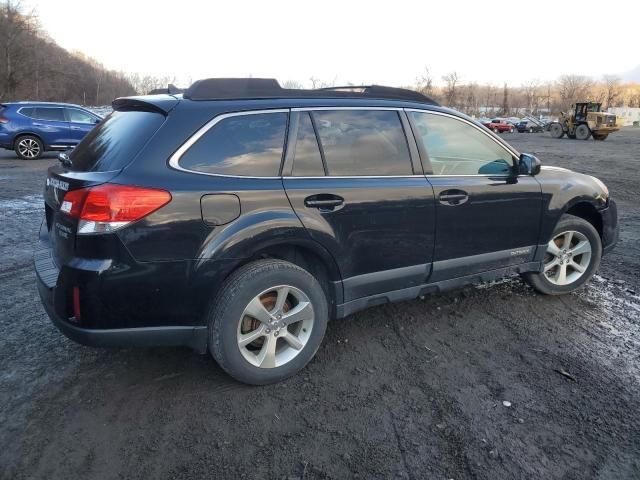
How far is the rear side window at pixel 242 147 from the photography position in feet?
9.23

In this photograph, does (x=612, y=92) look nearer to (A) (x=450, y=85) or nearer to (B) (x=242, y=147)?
(A) (x=450, y=85)

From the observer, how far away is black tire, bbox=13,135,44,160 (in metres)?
14.5

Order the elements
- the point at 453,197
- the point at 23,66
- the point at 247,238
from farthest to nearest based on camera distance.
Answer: the point at 23,66 < the point at 453,197 < the point at 247,238

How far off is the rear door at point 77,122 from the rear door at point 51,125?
116 mm

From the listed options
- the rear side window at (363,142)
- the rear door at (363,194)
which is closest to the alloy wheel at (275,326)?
the rear door at (363,194)

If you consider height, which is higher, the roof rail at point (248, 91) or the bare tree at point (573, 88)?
the bare tree at point (573, 88)

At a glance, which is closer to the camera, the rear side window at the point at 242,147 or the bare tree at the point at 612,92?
the rear side window at the point at 242,147

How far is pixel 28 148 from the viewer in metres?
14.6

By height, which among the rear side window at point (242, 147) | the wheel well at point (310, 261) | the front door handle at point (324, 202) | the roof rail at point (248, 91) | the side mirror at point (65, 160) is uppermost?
the roof rail at point (248, 91)

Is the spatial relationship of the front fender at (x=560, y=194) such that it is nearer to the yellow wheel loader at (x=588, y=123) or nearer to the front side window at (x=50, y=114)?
the front side window at (x=50, y=114)

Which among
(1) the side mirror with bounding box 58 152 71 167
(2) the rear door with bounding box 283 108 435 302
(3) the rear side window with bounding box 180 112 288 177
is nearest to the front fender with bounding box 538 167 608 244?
(2) the rear door with bounding box 283 108 435 302

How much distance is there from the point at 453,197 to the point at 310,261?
1200mm

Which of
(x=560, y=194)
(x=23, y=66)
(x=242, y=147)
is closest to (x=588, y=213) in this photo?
(x=560, y=194)

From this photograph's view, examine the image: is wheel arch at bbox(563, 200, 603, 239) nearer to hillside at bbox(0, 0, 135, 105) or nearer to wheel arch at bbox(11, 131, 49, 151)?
wheel arch at bbox(11, 131, 49, 151)
